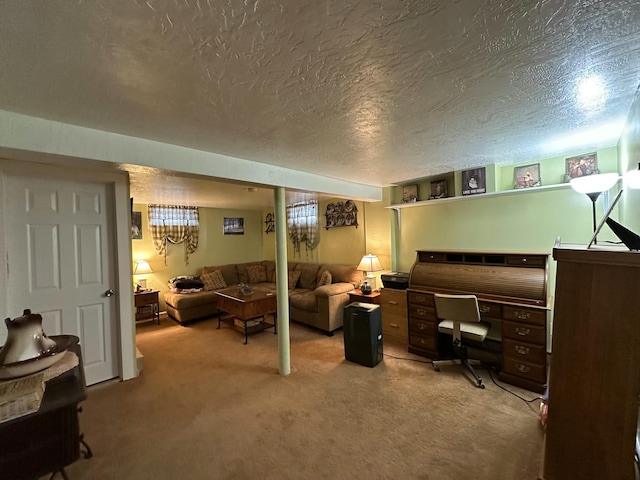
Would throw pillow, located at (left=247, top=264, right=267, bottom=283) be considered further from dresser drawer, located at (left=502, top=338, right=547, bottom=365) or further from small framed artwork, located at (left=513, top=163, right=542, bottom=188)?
small framed artwork, located at (left=513, top=163, right=542, bottom=188)

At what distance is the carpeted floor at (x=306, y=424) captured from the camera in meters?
1.71

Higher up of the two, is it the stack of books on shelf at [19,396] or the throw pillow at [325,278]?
the stack of books on shelf at [19,396]

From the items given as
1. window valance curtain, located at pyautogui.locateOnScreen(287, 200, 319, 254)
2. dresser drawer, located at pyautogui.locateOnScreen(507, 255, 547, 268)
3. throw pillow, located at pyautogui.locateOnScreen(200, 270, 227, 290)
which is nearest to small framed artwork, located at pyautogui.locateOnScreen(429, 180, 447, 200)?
dresser drawer, located at pyautogui.locateOnScreen(507, 255, 547, 268)

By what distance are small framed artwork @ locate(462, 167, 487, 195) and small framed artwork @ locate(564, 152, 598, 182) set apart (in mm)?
738

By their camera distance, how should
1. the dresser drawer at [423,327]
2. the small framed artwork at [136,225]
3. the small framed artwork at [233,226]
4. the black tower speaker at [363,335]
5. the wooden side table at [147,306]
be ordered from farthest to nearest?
1. the small framed artwork at [233,226]
2. the small framed artwork at [136,225]
3. the wooden side table at [147,306]
4. the dresser drawer at [423,327]
5. the black tower speaker at [363,335]

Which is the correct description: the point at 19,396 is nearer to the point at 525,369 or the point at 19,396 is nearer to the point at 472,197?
the point at 525,369

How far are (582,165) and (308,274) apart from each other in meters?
4.16

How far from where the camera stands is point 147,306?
16.0ft

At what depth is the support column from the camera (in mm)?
2889

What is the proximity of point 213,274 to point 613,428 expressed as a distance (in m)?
5.72

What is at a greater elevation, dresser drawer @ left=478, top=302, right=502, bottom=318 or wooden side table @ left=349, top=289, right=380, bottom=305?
dresser drawer @ left=478, top=302, right=502, bottom=318

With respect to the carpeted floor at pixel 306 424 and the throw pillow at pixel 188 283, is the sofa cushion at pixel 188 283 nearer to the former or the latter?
the throw pillow at pixel 188 283

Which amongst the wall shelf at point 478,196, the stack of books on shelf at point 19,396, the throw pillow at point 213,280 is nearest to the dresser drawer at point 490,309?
the wall shelf at point 478,196

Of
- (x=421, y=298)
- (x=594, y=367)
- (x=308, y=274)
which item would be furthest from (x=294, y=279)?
(x=594, y=367)
